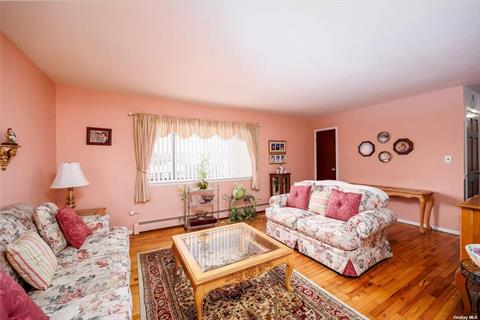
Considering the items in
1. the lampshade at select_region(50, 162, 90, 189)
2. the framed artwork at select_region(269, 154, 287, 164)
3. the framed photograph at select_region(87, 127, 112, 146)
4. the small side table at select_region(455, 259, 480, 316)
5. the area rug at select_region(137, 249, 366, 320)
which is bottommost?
the area rug at select_region(137, 249, 366, 320)

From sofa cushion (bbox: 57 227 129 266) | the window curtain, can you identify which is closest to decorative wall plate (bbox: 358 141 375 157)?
the window curtain

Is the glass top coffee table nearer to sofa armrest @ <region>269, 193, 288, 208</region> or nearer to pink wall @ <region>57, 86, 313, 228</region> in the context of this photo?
sofa armrest @ <region>269, 193, 288, 208</region>

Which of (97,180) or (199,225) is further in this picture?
(199,225)

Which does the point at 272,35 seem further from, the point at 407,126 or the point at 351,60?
the point at 407,126

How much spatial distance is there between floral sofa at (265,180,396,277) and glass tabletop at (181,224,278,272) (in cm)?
68

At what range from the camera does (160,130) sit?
3.58 m

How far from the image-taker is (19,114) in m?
1.98

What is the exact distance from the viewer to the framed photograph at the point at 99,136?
3.10m

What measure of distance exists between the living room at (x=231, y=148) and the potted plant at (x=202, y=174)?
111mm

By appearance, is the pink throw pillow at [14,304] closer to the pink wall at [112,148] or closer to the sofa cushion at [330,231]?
the sofa cushion at [330,231]

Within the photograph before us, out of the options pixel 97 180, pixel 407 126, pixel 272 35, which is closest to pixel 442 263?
pixel 407 126

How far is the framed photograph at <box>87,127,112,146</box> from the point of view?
3.10m

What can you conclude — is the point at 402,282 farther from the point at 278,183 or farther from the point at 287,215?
the point at 278,183

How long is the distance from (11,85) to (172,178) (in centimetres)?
240
